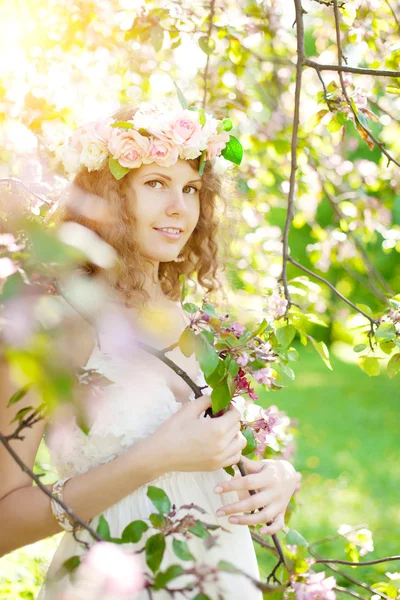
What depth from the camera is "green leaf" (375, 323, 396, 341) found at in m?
1.84

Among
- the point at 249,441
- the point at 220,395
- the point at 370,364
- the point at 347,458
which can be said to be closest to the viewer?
the point at 220,395

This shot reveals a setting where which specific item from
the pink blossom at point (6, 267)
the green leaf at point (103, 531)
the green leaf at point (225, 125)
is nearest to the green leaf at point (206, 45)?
the green leaf at point (225, 125)

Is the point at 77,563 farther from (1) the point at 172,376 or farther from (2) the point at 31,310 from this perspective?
(1) the point at 172,376

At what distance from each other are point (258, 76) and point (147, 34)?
56.7 inches

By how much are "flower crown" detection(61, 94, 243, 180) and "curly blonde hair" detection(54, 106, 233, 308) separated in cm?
5

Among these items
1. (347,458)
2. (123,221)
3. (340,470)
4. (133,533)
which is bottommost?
(347,458)

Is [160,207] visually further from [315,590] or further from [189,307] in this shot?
[315,590]

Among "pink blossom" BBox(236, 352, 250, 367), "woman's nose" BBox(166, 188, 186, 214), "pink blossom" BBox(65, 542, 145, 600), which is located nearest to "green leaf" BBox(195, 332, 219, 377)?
"pink blossom" BBox(236, 352, 250, 367)

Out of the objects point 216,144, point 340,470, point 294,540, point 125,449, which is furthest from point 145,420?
point 340,470

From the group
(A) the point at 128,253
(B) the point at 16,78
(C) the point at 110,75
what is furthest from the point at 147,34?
(A) the point at 128,253

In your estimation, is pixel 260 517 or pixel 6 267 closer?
pixel 6 267

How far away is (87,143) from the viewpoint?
1818mm

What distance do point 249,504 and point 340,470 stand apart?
618cm

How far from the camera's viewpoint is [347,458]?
786 centimetres
